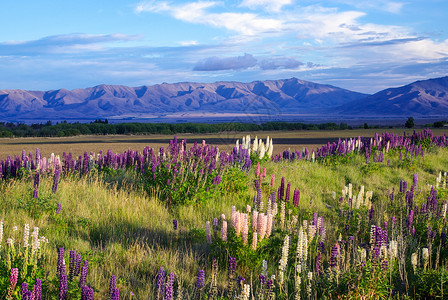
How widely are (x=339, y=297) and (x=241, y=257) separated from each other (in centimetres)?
146

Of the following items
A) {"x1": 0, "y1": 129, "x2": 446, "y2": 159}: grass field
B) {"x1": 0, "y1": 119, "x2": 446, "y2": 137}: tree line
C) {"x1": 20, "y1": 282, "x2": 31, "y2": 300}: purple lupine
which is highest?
{"x1": 20, "y1": 282, "x2": 31, "y2": 300}: purple lupine

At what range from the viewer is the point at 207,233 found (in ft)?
18.2

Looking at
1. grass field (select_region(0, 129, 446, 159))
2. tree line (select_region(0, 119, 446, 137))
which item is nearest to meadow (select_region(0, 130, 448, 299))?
grass field (select_region(0, 129, 446, 159))

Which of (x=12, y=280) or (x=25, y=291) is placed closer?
(x=25, y=291)

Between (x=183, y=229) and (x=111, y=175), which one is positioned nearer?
(x=183, y=229)

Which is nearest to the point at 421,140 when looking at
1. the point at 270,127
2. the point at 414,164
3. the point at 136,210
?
the point at 414,164

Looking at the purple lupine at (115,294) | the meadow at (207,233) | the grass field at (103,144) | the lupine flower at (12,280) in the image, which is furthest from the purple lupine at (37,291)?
the grass field at (103,144)

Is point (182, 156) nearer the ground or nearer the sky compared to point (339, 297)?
nearer the sky

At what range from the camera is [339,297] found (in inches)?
165

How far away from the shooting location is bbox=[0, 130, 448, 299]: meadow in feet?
14.0

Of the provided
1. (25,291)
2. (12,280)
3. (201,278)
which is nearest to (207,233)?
(201,278)

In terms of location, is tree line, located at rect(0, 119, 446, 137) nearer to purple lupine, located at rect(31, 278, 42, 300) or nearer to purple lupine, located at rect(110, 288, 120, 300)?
purple lupine, located at rect(31, 278, 42, 300)

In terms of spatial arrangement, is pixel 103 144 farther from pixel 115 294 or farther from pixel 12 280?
pixel 115 294

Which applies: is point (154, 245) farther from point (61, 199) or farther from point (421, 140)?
point (421, 140)
